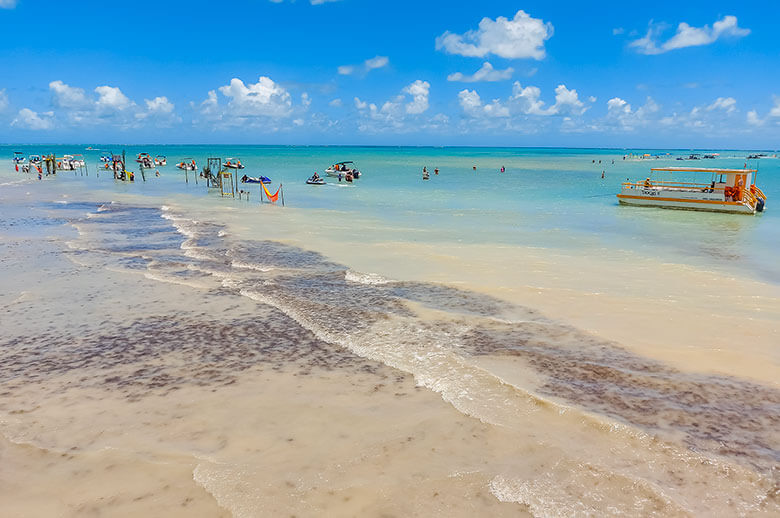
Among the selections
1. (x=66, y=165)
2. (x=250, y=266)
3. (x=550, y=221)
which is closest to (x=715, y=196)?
(x=550, y=221)

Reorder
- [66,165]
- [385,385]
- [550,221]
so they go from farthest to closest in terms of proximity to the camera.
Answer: [66,165] → [550,221] → [385,385]

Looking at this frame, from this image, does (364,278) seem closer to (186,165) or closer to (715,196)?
(715,196)

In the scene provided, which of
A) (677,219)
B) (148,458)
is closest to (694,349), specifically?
(148,458)

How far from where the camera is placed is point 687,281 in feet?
47.3

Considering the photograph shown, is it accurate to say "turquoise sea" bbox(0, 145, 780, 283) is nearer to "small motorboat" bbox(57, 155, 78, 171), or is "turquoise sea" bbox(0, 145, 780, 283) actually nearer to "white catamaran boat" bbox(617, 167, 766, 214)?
"white catamaran boat" bbox(617, 167, 766, 214)

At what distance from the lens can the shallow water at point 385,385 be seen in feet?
17.3

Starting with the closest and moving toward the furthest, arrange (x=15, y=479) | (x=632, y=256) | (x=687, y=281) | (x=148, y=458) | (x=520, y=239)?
(x=15, y=479)
(x=148, y=458)
(x=687, y=281)
(x=632, y=256)
(x=520, y=239)

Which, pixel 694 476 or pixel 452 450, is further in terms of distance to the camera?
pixel 452 450

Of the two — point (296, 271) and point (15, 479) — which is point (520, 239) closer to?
point (296, 271)

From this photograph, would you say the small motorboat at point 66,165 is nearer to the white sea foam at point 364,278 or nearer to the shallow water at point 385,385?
the shallow water at point 385,385

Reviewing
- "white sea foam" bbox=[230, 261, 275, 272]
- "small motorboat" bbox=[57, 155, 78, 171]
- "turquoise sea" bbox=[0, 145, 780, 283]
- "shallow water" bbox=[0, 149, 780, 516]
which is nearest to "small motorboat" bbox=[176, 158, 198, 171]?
"turquoise sea" bbox=[0, 145, 780, 283]

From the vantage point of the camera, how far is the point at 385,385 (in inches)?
302

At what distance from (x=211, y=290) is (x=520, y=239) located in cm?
1336

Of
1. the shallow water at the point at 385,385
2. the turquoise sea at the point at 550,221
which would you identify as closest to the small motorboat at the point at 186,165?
the turquoise sea at the point at 550,221
